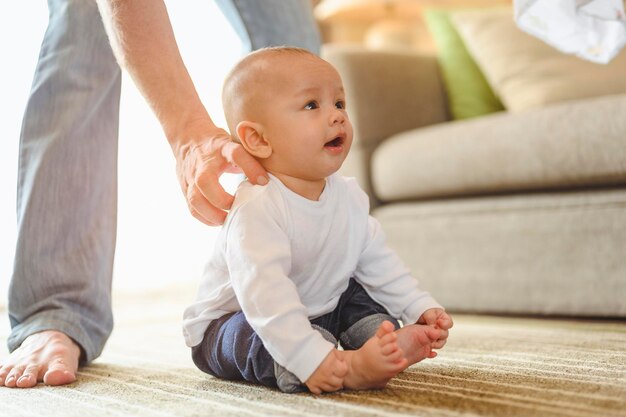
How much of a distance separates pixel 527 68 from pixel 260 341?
129cm

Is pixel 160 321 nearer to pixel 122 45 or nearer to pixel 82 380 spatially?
pixel 82 380

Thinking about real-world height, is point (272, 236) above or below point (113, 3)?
below

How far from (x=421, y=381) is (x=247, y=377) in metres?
0.20

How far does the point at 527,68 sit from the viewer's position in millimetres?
1918

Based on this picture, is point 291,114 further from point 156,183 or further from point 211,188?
point 156,183

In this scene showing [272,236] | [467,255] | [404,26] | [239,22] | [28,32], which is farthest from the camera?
[404,26]

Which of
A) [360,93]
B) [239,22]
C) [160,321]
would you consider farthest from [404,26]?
[239,22]

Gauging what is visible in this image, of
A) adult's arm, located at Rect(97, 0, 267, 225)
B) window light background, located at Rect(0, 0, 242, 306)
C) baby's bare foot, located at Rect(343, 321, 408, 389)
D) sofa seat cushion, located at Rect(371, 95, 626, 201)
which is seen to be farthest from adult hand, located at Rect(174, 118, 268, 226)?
window light background, located at Rect(0, 0, 242, 306)

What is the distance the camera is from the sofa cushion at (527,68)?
1.83 meters

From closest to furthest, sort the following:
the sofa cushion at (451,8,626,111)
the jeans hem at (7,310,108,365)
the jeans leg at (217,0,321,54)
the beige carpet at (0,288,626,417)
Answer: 1. the beige carpet at (0,288,626,417)
2. the jeans hem at (7,310,108,365)
3. the jeans leg at (217,0,321,54)
4. the sofa cushion at (451,8,626,111)

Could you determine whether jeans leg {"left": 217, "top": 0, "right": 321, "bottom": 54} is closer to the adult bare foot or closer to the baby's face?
the baby's face

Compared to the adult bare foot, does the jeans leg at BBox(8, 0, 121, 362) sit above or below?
above

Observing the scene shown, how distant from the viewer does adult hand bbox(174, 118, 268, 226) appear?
871 millimetres

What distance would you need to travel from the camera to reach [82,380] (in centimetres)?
100
